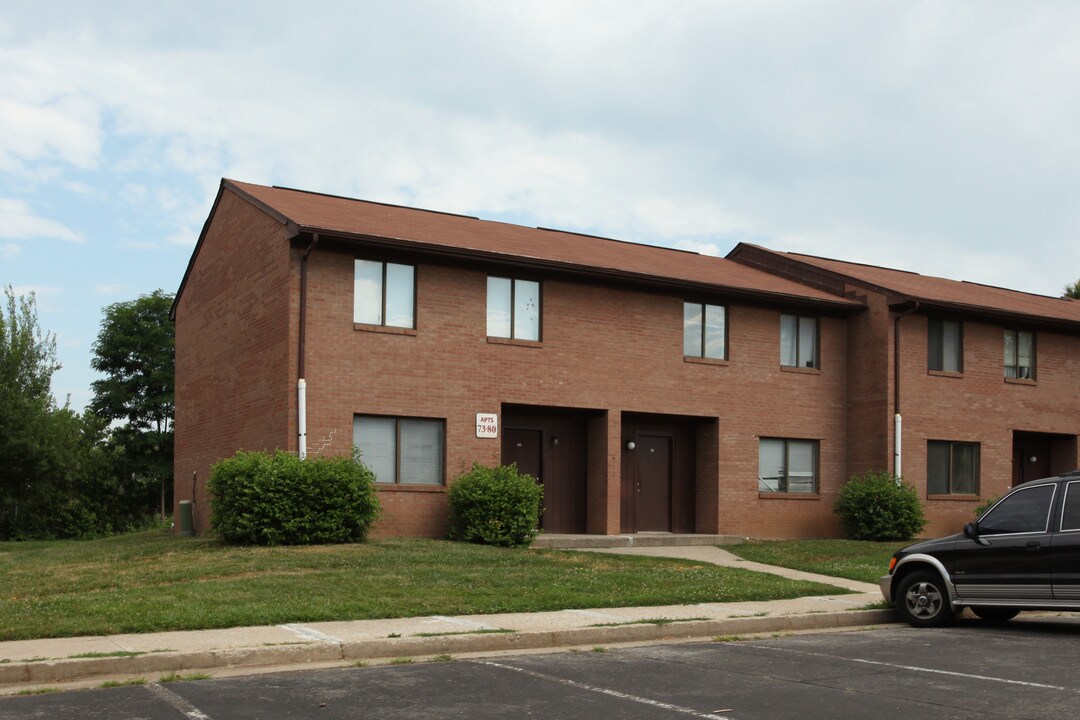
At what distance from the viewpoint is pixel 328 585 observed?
1437 cm

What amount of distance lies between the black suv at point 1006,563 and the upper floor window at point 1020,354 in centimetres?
1716

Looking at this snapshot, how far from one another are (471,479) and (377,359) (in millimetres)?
2836

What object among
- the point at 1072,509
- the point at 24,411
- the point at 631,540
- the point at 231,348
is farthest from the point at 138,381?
the point at 1072,509

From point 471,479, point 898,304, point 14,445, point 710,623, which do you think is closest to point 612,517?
point 471,479

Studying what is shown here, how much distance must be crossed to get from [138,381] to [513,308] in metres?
35.1

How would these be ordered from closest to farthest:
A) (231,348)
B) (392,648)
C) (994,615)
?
(392,648) → (994,615) → (231,348)

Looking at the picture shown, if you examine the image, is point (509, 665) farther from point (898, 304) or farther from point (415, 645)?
point (898, 304)

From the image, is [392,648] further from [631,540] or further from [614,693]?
[631,540]

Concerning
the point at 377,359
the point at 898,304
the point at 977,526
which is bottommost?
the point at 977,526

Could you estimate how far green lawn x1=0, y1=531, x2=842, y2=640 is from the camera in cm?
1188

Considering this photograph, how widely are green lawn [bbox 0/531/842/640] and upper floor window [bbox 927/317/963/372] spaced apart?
11360mm

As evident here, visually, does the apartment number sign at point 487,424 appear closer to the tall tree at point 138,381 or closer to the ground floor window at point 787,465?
the ground floor window at point 787,465

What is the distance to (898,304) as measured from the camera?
2642cm

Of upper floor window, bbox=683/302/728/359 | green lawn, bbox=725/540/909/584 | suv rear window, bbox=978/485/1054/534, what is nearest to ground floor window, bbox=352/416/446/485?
green lawn, bbox=725/540/909/584
